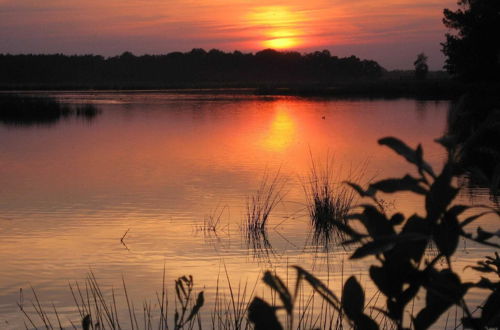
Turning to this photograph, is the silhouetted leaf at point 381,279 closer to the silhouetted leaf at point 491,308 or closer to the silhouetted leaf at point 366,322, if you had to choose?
the silhouetted leaf at point 366,322

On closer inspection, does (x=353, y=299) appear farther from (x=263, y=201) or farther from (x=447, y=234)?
(x=263, y=201)

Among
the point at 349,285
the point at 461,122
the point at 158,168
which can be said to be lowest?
the point at 158,168

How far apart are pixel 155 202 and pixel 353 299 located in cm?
971

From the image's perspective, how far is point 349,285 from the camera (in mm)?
764

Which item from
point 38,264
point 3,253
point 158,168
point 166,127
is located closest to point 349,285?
point 38,264

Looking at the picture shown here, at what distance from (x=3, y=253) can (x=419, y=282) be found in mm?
7018

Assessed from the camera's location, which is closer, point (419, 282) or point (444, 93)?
point (419, 282)

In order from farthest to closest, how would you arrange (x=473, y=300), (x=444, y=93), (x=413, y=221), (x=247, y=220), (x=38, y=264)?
(x=444, y=93) < (x=247, y=220) < (x=38, y=264) < (x=473, y=300) < (x=413, y=221)

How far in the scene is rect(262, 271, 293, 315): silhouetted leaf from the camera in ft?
1.78

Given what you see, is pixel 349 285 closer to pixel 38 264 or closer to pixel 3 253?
pixel 38 264

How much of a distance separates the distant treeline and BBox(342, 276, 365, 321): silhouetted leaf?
96.0 meters

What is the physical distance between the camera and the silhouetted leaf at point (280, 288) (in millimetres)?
542

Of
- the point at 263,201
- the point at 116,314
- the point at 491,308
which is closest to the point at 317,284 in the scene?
the point at 491,308

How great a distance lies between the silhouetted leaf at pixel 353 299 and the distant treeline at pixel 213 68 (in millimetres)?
95993
